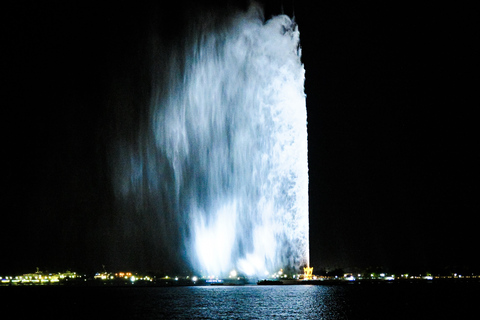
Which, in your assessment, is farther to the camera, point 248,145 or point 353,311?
point 248,145

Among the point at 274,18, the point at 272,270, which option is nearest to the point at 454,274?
the point at 272,270

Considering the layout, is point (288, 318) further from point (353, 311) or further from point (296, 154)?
point (296, 154)

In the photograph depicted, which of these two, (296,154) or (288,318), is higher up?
(296,154)

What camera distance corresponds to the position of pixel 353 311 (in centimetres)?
4059

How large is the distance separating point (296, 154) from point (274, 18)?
593 inches

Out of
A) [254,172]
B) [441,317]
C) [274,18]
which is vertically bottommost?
[441,317]

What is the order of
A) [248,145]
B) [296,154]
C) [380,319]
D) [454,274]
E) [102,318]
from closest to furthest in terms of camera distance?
[380,319], [102,318], [296,154], [248,145], [454,274]

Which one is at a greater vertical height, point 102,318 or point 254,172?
point 254,172

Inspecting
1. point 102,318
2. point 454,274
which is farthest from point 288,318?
point 454,274

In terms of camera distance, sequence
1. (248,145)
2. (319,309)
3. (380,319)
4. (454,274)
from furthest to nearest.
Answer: (454,274), (248,145), (319,309), (380,319)

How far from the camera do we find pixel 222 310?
42.4 metres

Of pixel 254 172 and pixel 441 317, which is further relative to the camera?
pixel 254 172

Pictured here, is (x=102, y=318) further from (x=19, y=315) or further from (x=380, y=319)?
(x=380, y=319)

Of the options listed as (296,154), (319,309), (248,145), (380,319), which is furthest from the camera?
(248,145)
